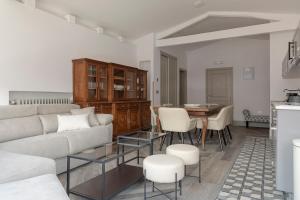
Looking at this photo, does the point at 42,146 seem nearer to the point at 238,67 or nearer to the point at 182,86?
the point at 182,86

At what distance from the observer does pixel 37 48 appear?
12.0 ft

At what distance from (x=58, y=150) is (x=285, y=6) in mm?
5088

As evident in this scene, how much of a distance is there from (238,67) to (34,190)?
24.5 feet

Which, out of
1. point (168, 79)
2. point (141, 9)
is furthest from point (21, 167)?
point (168, 79)

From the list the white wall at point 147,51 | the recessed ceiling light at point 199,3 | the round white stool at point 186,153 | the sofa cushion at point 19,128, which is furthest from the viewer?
the white wall at point 147,51

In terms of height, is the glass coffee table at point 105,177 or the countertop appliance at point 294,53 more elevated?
the countertop appliance at point 294,53

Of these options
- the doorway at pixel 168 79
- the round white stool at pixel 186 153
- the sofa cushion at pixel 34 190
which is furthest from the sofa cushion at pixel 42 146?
the doorway at pixel 168 79

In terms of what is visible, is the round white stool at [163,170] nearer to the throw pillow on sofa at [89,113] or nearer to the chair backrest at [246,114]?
the throw pillow on sofa at [89,113]

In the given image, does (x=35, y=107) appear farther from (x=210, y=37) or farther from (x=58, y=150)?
(x=210, y=37)

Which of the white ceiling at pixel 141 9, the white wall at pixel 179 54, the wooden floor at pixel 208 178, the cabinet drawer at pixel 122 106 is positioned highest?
the white ceiling at pixel 141 9

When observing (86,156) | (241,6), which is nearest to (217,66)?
(241,6)

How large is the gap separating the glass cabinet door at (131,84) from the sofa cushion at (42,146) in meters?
2.68

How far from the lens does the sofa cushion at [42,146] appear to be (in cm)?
240

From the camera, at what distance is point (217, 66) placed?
789 cm
